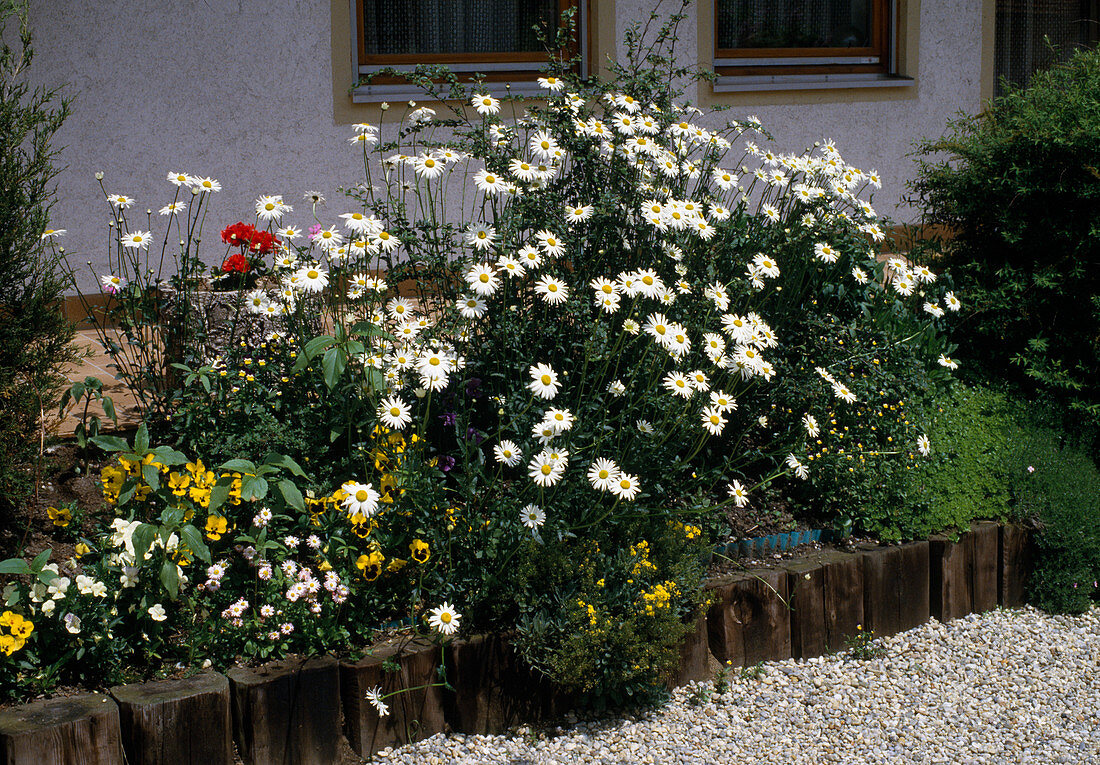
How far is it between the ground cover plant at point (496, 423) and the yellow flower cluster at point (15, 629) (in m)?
0.01

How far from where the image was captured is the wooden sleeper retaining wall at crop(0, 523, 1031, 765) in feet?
7.22

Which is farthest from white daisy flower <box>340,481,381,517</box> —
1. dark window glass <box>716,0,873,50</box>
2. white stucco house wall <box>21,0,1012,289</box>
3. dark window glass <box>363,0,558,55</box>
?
dark window glass <box>716,0,873,50</box>

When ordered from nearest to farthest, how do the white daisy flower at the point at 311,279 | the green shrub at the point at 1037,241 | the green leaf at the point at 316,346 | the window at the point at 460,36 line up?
1. the green leaf at the point at 316,346
2. the white daisy flower at the point at 311,279
3. the green shrub at the point at 1037,241
4. the window at the point at 460,36

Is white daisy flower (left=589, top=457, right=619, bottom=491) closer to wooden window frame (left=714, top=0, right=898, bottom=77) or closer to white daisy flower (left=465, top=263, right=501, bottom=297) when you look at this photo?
white daisy flower (left=465, top=263, right=501, bottom=297)

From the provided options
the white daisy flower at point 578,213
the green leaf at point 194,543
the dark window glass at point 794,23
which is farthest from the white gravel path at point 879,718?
the dark window glass at point 794,23

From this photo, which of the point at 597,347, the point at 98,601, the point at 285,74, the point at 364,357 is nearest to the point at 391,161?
the point at 364,357

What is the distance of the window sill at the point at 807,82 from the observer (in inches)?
259

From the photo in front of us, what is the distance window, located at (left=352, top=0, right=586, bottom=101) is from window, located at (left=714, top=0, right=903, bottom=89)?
3.87 ft

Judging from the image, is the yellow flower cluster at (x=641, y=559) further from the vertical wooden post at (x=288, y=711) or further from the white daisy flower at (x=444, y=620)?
the vertical wooden post at (x=288, y=711)

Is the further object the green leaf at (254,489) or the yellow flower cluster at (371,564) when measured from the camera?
the yellow flower cluster at (371,564)

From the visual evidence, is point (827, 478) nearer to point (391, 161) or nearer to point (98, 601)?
point (391, 161)

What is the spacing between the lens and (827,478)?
11.1 ft

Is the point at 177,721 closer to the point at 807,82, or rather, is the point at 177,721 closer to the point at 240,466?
the point at 240,466

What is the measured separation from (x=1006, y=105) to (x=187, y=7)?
4293 millimetres
